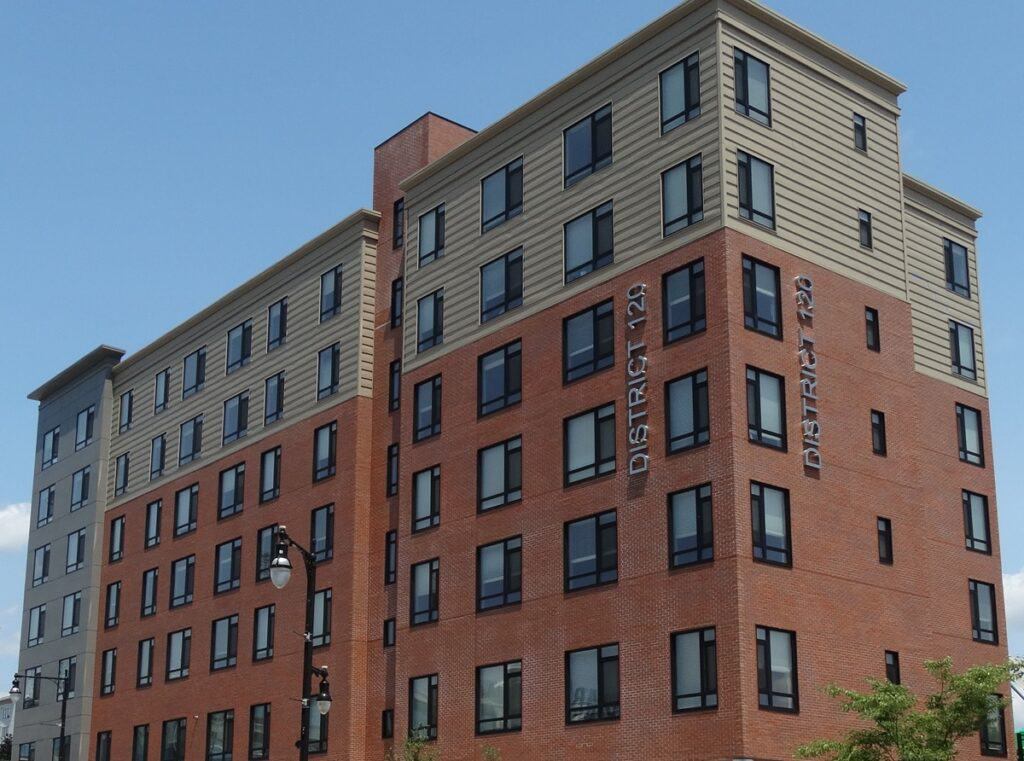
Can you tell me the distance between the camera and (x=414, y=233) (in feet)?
187

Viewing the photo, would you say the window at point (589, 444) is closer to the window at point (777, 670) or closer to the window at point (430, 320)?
the window at point (777, 670)

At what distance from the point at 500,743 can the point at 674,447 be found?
11169 millimetres

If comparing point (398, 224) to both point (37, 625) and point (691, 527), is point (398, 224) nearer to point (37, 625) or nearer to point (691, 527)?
point (691, 527)

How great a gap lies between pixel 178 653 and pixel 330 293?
1793 centimetres

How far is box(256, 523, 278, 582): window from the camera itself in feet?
202

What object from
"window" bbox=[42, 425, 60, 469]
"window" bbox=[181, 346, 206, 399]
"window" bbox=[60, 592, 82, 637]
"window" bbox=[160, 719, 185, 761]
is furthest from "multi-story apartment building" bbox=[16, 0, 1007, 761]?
"window" bbox=[42, 425, 60, 469]

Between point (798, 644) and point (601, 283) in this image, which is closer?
point (798, 644)

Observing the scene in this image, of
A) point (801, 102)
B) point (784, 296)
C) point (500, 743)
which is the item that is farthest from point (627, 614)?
point (801, 102)

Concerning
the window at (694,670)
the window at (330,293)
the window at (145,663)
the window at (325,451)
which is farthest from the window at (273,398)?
the window at (694,670)

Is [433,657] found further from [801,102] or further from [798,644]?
[801,102]

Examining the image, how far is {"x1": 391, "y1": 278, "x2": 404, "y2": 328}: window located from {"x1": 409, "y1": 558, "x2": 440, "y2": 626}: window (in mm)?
10286

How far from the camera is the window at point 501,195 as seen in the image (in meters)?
52.2

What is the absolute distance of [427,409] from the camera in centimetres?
5453

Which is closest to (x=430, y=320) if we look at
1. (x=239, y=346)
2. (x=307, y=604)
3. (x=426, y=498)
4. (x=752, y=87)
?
(x=426, y=498)
